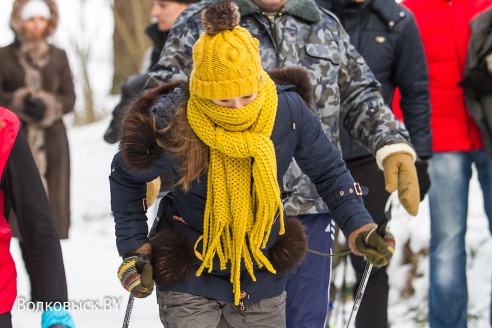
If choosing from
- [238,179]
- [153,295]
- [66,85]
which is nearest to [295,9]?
[238,179]

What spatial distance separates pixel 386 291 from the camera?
5.61 meters

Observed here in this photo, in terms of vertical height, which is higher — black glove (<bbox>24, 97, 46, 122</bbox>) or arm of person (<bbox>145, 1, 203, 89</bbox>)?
arm of person (<bbox>145, 1, 203, 89</bbox>)

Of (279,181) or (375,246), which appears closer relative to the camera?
(375,246)

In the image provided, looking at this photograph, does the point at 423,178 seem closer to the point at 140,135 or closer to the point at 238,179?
the point at 238,179

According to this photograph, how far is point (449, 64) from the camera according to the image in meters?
6.02

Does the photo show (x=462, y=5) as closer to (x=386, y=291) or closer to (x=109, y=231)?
(x=386, y=291)

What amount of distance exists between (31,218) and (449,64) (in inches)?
121

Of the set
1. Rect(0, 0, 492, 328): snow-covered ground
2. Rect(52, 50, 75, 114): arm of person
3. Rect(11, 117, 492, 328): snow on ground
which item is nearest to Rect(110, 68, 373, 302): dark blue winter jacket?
Rect(0, 0, 492, 328): snow-covered ground

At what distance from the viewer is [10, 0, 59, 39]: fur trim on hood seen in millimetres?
7898

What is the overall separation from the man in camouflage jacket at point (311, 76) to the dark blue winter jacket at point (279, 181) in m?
0.66

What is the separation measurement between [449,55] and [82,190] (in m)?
7.39

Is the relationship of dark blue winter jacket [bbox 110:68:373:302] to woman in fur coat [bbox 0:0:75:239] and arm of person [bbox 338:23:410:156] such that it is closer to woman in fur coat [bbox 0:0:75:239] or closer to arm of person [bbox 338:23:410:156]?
arm of person [bbox 338:23:410:156]

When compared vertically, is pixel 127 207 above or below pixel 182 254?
above

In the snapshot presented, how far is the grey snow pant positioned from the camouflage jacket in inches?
29.4
